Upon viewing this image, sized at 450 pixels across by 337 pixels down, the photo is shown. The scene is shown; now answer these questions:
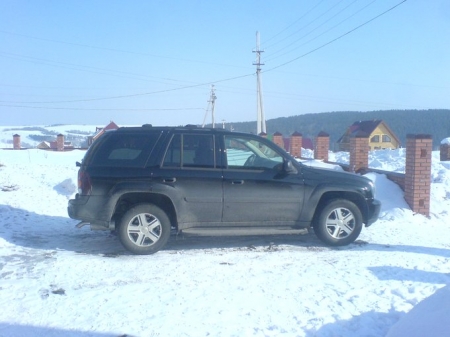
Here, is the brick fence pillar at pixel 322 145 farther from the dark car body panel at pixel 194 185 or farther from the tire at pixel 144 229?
the tire at pixel 144 229

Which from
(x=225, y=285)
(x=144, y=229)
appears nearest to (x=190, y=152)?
(x=144, y=229)

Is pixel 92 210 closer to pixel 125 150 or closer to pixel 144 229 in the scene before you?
pixel 144 229

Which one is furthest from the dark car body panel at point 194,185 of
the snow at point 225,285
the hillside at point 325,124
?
the hillside at point 325,124

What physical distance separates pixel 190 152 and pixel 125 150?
908 millimetres

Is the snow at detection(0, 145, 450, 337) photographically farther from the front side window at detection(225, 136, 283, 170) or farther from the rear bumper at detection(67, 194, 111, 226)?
the front side window at detection(225, 136, 283, 170)

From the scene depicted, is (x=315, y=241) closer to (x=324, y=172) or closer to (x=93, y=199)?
(x=324, y=172)


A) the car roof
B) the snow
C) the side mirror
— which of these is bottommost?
the snow

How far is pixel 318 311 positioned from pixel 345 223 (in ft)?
9.74

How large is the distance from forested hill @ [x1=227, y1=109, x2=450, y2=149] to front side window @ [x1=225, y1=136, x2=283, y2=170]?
3803cm

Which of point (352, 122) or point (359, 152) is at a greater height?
point (352, 122)

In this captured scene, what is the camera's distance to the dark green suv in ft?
23.9

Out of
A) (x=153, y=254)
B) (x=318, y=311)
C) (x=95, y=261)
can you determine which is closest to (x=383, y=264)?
(x=318, y=311)

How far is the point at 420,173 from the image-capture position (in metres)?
10.8

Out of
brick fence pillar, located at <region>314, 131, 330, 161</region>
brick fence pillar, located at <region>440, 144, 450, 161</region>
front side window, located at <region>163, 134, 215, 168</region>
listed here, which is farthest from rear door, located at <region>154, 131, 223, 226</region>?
brick fence pillar, located at <region>440, 144, 450, 161</region>
